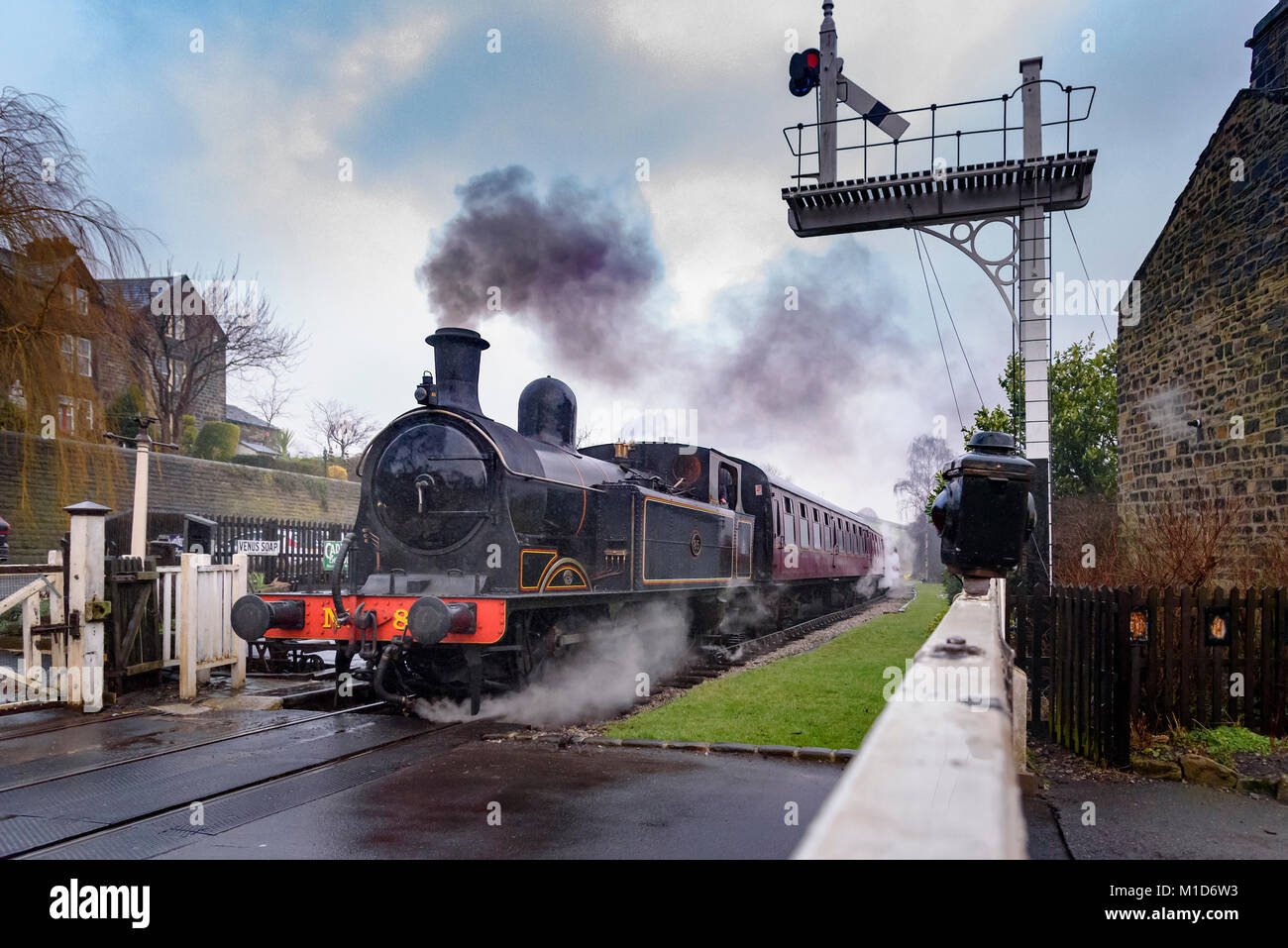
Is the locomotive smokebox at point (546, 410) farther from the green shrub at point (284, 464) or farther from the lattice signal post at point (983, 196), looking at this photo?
the green shrub at point (284, 464)

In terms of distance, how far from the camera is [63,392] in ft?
44.8

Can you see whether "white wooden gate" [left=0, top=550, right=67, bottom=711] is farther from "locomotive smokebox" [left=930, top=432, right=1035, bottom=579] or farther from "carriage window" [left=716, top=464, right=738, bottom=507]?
"carriage window" [left=716, top=464, right=738, bottom=507]

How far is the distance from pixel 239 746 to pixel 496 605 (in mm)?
2104

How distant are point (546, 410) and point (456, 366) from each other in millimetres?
1523

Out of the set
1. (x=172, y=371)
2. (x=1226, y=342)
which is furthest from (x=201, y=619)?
(x=172, y=371)

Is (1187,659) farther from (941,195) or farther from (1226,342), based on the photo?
(1226,342)

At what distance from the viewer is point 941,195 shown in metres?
9.91

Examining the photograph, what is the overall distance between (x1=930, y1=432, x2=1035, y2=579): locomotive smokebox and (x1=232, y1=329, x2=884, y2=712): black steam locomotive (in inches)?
146

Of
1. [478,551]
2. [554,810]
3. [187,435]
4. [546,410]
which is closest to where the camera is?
[554,810]

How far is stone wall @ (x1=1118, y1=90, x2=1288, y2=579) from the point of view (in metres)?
10.6

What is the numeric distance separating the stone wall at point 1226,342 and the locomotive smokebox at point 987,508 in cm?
610

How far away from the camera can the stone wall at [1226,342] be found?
10.6 metres

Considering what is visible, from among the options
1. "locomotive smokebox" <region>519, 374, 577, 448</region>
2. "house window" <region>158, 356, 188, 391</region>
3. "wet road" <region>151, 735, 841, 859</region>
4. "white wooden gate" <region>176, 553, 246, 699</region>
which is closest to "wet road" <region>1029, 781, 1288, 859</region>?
"wet road" <region>151, 735, 841, 859</region>
